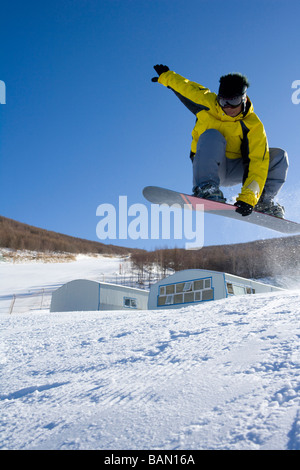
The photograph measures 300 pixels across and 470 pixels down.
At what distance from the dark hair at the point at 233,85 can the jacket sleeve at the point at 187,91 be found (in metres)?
0.27

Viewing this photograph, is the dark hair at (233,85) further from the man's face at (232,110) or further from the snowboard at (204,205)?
the snowboard at (204,205)

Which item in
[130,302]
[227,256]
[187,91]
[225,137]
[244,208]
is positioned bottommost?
[130,302]

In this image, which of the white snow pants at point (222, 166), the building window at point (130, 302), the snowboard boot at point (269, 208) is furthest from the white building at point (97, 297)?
the white snow pants at point (222, 166)

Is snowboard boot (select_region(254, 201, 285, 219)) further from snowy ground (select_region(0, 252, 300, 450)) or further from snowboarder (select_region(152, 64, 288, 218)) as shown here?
snowy ground (select_region(0, 252, 300, 450))

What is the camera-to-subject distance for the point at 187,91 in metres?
3.27

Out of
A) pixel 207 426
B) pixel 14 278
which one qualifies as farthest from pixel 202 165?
pixel 14 278

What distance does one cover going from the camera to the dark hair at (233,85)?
9.36 feet

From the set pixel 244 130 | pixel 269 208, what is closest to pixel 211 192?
pixel 244 130

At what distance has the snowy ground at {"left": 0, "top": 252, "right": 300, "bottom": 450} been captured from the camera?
0.94 m

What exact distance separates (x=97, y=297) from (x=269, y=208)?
11566mm

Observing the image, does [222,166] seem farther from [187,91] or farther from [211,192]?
[187,91]

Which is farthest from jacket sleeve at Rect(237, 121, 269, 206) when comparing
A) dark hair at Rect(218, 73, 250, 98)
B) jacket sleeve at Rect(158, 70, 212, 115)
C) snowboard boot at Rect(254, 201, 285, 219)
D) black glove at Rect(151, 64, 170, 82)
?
black glove at Rect(151, 64, 170, 82)

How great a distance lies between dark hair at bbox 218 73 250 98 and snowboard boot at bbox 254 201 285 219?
57.3 inches

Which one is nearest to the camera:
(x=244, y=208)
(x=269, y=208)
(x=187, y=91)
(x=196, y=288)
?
(x=244, y=208)
